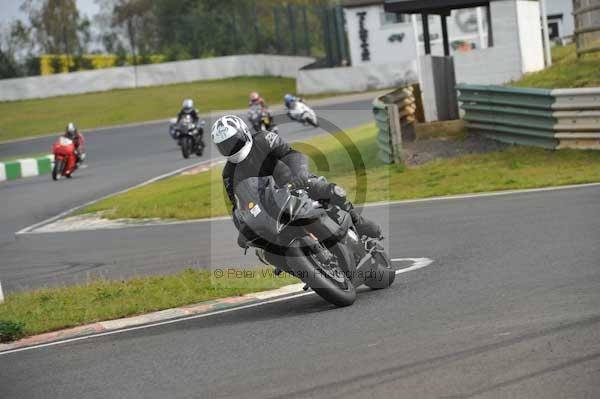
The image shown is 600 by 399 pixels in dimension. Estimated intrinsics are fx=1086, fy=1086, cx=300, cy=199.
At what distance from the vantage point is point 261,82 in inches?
2108

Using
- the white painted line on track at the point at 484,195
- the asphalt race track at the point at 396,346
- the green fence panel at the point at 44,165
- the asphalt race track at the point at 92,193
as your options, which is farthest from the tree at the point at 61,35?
the asphalt race track at the point at 396,346

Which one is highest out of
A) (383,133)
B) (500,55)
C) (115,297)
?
(500,55)

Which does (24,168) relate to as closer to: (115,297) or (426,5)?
(426,5)

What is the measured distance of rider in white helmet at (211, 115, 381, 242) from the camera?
8.41 metres

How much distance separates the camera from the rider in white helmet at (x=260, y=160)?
27.6 ft

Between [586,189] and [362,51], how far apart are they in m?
35.6

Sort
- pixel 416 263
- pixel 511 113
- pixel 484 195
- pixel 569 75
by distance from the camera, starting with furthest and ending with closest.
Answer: pixel 569 75
pixel 511 113
pixel 484 195
pixel 416 263

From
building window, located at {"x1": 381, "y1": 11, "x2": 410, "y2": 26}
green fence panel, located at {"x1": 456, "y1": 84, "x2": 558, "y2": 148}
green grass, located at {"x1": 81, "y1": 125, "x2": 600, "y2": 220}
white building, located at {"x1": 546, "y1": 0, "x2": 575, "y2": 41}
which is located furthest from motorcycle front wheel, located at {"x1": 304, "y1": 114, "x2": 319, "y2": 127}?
white building, located at {"x1": 546, "y1": 0, "x2": 575, "y2": 41}

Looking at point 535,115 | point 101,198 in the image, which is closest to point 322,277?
point 535,115

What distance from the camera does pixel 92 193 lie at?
84.9 ft

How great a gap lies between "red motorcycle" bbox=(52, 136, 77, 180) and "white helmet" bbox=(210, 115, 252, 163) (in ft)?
71.4

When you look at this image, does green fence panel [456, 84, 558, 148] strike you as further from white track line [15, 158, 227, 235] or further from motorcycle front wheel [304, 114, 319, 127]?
motorcycle front wheel [304, 114, 319, 127]

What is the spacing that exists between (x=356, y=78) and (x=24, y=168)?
17.9m

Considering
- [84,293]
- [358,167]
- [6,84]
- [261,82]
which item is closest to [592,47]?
[358,167]
